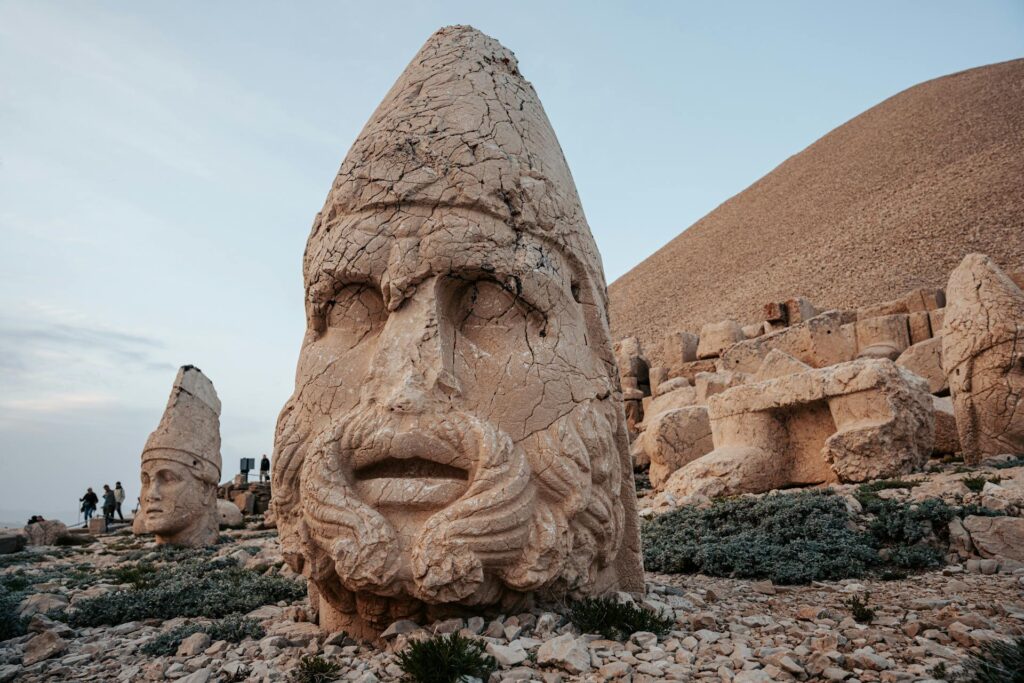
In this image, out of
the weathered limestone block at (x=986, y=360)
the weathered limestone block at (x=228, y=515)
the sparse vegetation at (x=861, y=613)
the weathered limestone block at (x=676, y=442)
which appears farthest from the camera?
the weathered limestone block at (x=228, y=515)

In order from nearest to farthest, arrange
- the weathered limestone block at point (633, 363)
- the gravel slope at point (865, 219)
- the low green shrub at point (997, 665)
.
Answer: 1. the low green shrub at point (997, 665)
2. the weathered limestone block at point (633, 363)
3. the gravel slope at point (865, 219)

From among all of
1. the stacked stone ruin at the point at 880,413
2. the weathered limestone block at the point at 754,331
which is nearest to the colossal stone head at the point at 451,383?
the stacked stone ruin at the point at 880,413

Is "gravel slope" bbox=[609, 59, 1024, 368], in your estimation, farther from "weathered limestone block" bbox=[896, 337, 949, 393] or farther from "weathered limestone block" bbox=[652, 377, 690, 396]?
"weathered limestone block" bbox=[896, 337, 949, 393]

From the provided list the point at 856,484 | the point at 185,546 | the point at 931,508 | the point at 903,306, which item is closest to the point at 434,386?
the point at 931,508

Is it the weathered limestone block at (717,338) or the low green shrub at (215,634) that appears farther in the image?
the weathered limestone block at (717,338)

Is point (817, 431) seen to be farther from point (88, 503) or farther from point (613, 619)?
point (88, 503)

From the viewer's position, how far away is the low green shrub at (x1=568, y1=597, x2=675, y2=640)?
3164mm

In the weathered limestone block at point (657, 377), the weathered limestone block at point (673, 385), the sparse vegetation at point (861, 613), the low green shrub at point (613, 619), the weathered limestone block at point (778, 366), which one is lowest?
the sparse vegetation at point (861, 613)

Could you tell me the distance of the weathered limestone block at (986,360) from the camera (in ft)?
26.3

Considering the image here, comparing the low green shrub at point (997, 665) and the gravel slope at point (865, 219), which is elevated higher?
the gravel slope at point (865, 219)

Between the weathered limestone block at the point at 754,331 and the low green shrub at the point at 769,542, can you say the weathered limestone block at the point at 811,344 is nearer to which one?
the weathered limestone block at the point at 754,331

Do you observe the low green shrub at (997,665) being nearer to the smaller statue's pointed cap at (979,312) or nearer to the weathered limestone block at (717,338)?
the smaller statue's pointed cap at (979,312)

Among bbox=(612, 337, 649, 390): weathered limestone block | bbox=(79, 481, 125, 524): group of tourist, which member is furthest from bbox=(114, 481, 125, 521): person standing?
bbox=(612, 337, 649, 390): weathered limestone block

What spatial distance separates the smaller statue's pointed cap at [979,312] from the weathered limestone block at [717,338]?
37.4 feet
